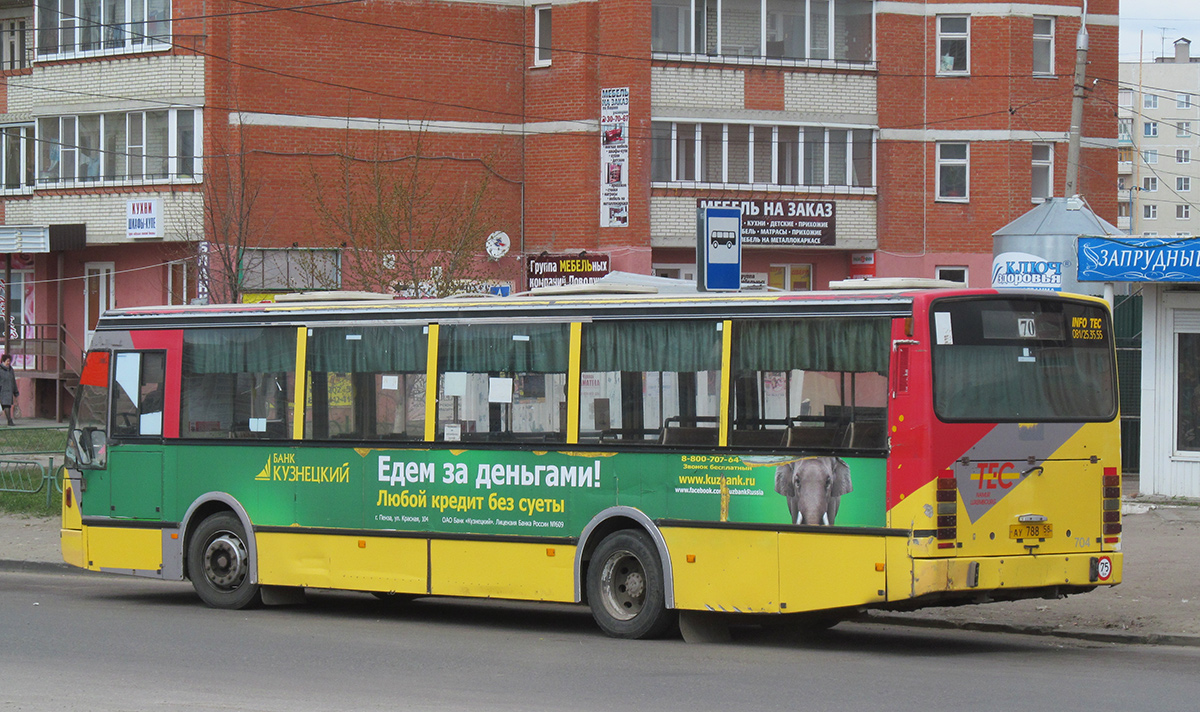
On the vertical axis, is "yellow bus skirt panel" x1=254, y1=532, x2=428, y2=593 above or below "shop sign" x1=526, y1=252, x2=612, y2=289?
below

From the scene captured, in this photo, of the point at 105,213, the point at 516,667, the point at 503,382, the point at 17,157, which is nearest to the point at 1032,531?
the point at 516,667

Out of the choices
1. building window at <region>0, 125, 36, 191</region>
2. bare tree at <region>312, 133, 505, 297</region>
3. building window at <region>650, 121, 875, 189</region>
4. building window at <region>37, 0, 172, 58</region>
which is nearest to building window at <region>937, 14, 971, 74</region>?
building window at <region>650, 121, 875, 189</region>

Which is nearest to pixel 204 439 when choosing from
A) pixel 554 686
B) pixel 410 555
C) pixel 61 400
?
pixel 410 555

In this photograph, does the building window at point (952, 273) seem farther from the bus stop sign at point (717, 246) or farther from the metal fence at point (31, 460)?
the bus stop sign at point (717, 246)

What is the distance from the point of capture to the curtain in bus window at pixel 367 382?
13.3 meters

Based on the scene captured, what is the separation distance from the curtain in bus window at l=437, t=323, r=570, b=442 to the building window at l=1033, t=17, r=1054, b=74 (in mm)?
28223

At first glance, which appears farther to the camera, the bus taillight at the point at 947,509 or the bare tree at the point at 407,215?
the bare tree at the point at 407,215

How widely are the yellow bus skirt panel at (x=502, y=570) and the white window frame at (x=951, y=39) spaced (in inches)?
1096

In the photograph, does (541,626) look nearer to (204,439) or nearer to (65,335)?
(204,439)

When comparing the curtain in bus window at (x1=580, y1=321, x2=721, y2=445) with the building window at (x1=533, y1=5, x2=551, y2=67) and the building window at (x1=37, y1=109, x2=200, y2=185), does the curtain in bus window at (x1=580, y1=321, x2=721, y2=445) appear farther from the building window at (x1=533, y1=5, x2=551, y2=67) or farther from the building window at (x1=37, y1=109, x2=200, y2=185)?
the building window at (x1=533, y1=5, x2=551, y2=67)

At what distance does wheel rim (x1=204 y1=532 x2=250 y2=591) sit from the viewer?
1434cm

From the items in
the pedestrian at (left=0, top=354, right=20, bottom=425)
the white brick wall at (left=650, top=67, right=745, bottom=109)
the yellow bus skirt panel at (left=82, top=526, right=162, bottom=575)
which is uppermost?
the white brick wall at (left=650, top=67, right=745, bottom=109)

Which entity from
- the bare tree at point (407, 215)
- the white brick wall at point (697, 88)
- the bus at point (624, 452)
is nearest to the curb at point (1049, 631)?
the bus at point (624, 452)

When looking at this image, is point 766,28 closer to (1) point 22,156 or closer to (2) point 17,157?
(1) point 22,156
